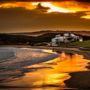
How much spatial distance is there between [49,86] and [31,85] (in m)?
0.78

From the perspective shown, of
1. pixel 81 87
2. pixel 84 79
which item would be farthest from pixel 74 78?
pixel 81 87

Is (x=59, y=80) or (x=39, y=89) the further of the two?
(x=59, y=80)

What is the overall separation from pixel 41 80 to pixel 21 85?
2.25 m

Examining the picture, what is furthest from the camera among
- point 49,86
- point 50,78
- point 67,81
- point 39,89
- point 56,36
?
point 56,36

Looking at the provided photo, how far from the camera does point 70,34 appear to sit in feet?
185

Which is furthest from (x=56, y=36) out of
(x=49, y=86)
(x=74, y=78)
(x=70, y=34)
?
(x=49, y=86)

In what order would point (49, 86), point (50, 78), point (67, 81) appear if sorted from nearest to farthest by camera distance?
point (49, 86), point (67, 81), point (50, 78)

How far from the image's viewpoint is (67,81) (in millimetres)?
19641

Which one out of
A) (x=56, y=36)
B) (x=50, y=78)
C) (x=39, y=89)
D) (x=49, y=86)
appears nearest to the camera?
(x=39, y=89)

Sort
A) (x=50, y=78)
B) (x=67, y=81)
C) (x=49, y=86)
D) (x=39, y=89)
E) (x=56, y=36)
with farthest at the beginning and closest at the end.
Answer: (x=56, y=36)
(x=50, y=78)
(x=67, y=81)
(x=49, y=86)
(x=39, y=89)

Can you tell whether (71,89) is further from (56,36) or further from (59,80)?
(56,36)

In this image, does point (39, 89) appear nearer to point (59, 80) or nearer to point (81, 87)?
point (81, 87)

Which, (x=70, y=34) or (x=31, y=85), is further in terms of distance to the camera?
(x=70, y=34)

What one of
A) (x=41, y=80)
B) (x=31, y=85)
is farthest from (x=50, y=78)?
(x=31, y=85)
